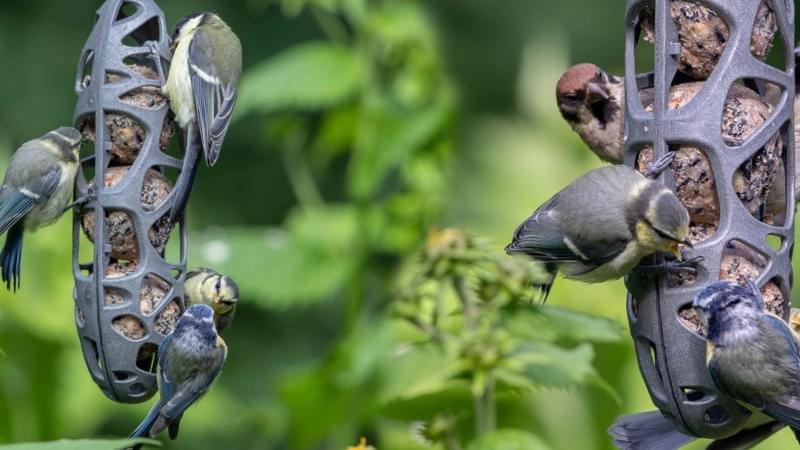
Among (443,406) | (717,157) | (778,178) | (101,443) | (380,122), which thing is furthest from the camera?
(380,122)

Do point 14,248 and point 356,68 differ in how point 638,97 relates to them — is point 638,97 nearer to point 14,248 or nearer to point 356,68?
point 14,248

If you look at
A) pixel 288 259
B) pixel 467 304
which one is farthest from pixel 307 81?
pixel 467 304

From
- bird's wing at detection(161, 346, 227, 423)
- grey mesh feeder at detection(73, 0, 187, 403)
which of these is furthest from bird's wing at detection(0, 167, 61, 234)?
bird's wing at detection(161, 346, 227, 423)

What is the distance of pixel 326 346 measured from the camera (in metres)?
8.13

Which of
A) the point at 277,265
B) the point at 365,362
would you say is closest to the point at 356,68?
the point at 277,265

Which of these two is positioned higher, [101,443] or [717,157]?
[717,157]

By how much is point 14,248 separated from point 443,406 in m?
1.44

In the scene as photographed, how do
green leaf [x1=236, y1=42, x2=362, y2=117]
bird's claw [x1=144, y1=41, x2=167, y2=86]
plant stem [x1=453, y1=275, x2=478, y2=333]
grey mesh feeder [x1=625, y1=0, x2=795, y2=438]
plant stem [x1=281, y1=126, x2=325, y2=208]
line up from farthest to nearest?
plant stem [x1=281, y1=126, x2=325, y2=208] → green leaf [x1=236, y1=42, x2=362, y2=117] → plant stem [x1=453, y1=275, x2=478, y2=333] → bird's claw [x1=144, y1=41, x2=167, y2=86] → grey mesh feeder [x1=625, y1=0, x2=795, y2=438]

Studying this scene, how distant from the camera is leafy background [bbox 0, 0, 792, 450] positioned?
452 cm

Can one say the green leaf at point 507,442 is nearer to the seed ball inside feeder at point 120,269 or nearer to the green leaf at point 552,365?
the green leaf at point 552,365

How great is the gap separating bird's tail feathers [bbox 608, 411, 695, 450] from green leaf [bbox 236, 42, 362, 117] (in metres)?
2.39

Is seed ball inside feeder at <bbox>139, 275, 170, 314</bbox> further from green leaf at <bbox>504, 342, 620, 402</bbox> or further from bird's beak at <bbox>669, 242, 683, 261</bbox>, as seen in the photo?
bird's beak at <bbox>669, 242, 683, 261</bbox>

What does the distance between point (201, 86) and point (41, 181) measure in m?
0.54

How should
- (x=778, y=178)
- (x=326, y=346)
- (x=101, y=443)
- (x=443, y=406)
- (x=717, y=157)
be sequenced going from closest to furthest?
1. (x=101, y=443)
2. (x=717, y=157)
3. (x=778, y=178)
4. (x=443, y=406)
5. (x=326, y=346)
